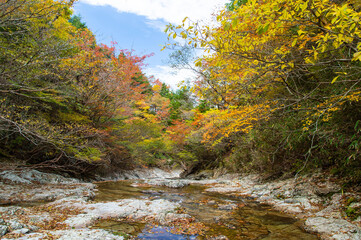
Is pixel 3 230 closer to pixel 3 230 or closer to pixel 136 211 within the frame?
pixel 3 230

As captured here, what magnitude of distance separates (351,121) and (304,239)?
9.33 ft

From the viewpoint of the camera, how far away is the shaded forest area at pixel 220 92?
3053 millimetres

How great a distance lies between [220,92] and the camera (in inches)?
317

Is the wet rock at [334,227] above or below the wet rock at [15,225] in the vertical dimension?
below

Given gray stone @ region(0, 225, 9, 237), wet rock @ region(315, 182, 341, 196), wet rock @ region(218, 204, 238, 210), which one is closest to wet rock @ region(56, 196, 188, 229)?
gray stone @ region(0, 225, 9, 237)

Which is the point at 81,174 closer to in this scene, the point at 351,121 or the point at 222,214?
the point at 222,214

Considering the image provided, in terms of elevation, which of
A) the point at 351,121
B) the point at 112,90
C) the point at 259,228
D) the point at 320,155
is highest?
the point at 112,90

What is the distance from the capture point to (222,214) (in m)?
5.16

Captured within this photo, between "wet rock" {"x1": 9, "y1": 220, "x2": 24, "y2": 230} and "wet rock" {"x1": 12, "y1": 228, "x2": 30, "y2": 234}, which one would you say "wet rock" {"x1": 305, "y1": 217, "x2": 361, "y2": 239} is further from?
"wet rock" {"x1": 9, "y1": 220, "x2": 24, "y2": 230}

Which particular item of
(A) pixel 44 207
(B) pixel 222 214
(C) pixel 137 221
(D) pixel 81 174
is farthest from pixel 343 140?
(D) pixel 81 174

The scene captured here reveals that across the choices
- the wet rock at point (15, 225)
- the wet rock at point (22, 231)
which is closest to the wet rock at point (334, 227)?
the wet rock at point (22, 231)

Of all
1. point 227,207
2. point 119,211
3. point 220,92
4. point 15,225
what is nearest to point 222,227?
point 227,207

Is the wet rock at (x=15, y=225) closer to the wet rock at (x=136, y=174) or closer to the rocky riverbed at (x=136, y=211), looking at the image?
the rocky riverbed at (x=136, y=211)

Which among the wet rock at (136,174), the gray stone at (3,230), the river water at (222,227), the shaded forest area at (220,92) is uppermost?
the shaded forest area at (220,92)
